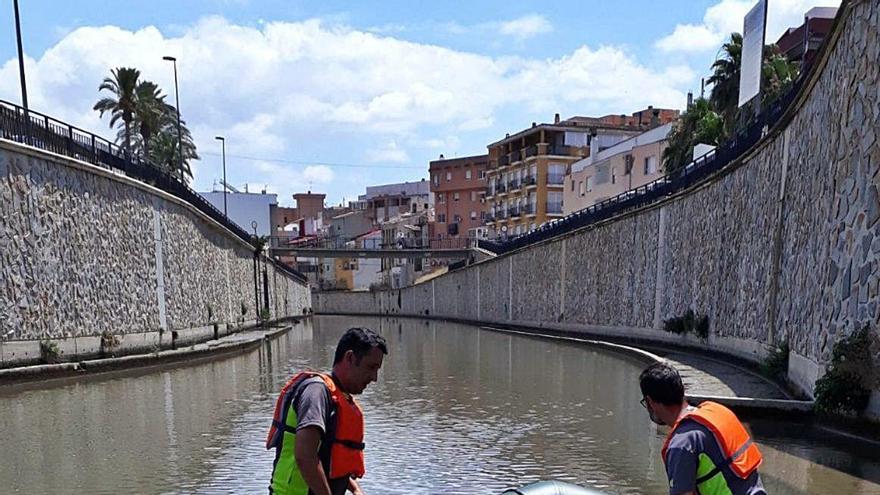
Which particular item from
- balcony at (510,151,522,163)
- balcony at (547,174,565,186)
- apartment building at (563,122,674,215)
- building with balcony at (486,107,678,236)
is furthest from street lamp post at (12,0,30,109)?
balcony at (510,151,522,163)

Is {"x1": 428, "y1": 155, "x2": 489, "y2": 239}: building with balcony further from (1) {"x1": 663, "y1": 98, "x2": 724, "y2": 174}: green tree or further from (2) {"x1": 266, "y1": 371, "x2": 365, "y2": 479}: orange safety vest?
(2) {"x1": 266, "y1": 371, "x2": 365, "y2": 479}: orange safety vest

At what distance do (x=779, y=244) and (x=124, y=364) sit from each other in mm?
17337

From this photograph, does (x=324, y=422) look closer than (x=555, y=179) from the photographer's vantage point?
Yes

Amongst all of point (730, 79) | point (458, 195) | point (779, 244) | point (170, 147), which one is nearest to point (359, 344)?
point (779, 244)

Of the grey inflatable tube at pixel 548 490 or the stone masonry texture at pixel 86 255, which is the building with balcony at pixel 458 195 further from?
the grey inflatable tube at pixel 548 490

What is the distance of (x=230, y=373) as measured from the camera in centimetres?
1872

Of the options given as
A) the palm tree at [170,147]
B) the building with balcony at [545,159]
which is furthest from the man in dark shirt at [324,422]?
the building with balcony at [545,159]

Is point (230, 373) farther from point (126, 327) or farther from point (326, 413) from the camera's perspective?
point (326, 413)

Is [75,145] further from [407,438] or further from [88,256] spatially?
[407,438]

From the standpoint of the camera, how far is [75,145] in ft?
63.4

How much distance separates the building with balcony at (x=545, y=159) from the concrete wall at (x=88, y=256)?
145 feet

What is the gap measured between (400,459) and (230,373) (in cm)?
1127

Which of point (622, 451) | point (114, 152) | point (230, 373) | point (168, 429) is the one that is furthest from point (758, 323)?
point (114, 152)

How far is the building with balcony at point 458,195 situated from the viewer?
289ft
